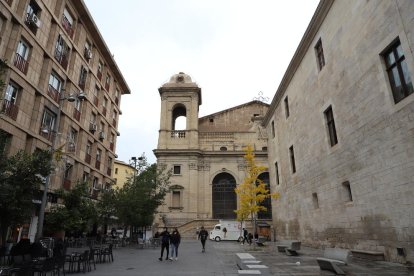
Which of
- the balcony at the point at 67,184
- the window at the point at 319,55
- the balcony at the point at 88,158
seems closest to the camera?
the window at the point at 319,55

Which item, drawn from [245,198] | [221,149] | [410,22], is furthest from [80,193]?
Result: [221,149]

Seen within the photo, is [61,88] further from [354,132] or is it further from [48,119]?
[354,132]

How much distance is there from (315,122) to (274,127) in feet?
32.8

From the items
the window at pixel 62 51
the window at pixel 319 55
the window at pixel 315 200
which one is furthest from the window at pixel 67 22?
the window at pixel 315 200

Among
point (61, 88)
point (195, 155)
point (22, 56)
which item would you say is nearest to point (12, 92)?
point (22, 56)

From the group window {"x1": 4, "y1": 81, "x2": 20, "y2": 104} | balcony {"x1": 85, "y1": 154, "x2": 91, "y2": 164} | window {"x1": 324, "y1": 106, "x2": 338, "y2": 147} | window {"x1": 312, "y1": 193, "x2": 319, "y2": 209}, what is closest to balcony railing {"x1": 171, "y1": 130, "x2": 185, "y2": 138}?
balcony {"x1": 85, "y1": 154, "x2": 91, "y2": 164}

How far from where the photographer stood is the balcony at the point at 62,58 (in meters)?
20.3

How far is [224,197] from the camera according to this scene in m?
38.2

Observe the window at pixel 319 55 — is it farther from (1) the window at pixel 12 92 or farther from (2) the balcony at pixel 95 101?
(2) the balcony at pixel 95 101

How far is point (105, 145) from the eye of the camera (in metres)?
29.2

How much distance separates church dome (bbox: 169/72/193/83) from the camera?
42.9m

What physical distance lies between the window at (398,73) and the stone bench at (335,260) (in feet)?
18.7

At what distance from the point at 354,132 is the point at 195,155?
27143 millimetres

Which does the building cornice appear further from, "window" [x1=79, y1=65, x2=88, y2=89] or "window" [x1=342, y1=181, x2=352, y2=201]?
"window" [x1=79, y1=65, x2=88, y2=89]
